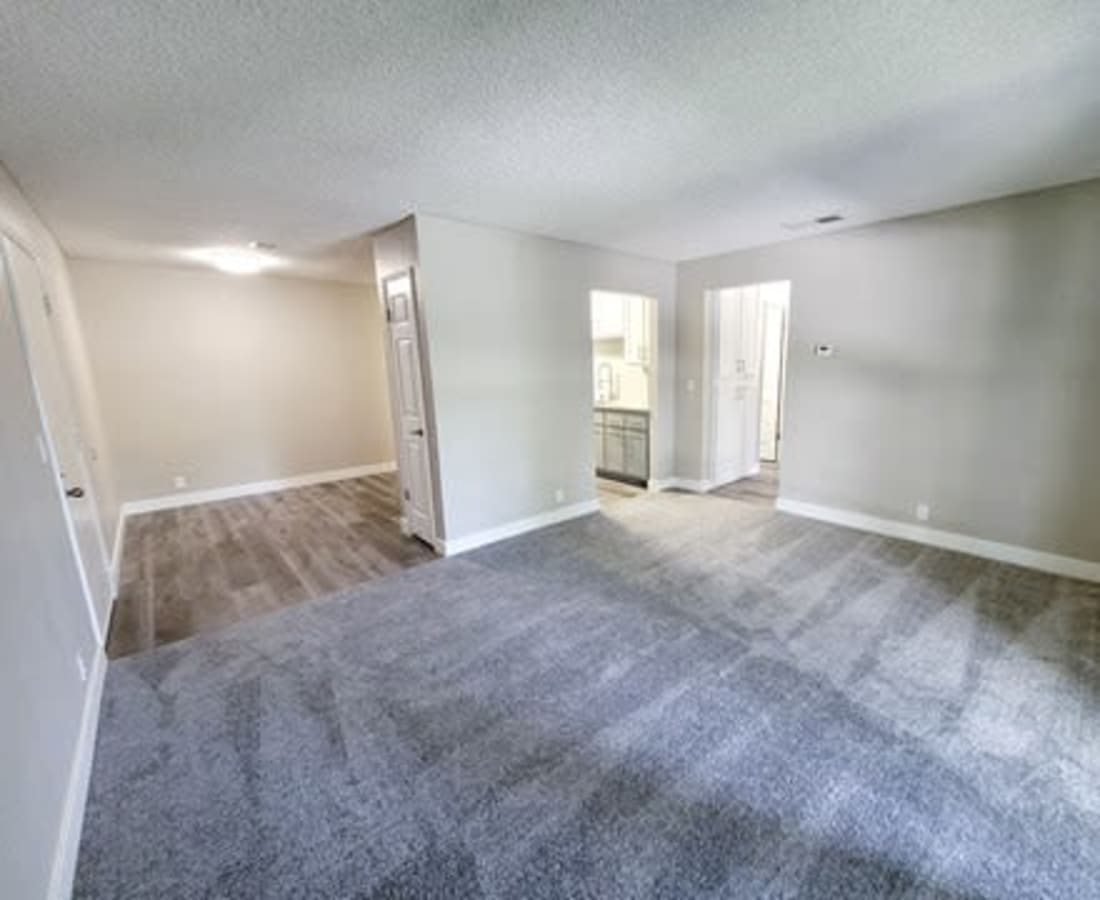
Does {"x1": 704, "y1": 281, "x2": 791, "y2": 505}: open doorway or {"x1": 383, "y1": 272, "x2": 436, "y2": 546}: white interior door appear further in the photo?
{"x1": 704, "y1": 281, "x2": 791, "y2": 505}: open doorway

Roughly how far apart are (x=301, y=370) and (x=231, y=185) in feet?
12.0

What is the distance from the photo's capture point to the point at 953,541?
12.0ft

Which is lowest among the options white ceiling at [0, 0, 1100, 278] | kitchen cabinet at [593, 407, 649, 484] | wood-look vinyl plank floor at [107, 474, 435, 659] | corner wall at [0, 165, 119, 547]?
wood-look vinyl plank floor at [107, 474, 435, 659]

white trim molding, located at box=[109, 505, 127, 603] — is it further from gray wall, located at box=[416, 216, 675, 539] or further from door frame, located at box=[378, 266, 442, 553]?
gray wall, located at box=[416, 216, 675, 539]

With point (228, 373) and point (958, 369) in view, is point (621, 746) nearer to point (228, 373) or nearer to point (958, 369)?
point (958, 369)

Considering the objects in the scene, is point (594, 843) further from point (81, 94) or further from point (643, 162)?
point (81, 94)

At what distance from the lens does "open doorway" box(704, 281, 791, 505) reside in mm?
5250

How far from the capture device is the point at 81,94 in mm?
1759

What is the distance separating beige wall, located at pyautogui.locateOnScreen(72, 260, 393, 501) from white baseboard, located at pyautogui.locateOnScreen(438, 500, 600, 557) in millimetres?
3423

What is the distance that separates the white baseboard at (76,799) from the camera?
1.40 m

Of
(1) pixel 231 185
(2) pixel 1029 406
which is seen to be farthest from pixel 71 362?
(2) pixel 1029 406

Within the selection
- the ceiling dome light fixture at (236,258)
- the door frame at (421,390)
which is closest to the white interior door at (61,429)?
the ceiling dome light fixture at (236,258)

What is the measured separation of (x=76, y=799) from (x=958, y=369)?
532 centimetres

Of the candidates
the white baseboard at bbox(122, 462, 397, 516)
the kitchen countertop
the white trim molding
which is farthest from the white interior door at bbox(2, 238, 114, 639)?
the kitchen countertop
